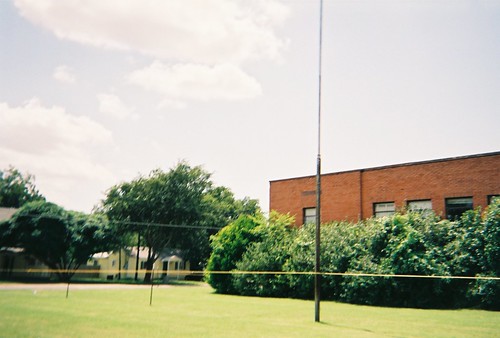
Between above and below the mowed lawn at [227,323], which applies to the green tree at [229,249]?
above

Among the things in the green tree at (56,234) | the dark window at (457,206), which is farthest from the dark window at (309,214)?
the green tree at (56,234)

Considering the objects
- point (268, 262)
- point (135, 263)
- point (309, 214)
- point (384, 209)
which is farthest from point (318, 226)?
point (135, 263)

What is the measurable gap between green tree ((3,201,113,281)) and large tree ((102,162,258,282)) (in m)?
5.14

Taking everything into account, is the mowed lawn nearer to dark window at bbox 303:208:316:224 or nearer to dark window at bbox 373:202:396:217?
dark window at bbox 373:202:396:217

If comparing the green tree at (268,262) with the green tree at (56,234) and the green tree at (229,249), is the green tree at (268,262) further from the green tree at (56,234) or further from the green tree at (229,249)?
the green tree at (56,234)

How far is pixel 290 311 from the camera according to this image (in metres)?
19.2

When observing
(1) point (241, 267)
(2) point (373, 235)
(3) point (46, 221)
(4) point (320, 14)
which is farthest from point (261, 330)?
(3) point (46, 221)

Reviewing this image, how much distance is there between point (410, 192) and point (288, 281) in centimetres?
974

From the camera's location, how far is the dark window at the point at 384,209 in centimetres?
2994

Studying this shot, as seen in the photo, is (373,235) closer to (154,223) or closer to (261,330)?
(261,330)

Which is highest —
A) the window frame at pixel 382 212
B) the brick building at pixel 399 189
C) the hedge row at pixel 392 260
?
the brick building at pixel 399 189

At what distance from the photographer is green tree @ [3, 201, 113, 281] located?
1668 inches

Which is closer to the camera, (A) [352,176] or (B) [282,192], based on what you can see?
(A) [352,176]

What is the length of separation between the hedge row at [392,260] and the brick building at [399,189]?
149cm
